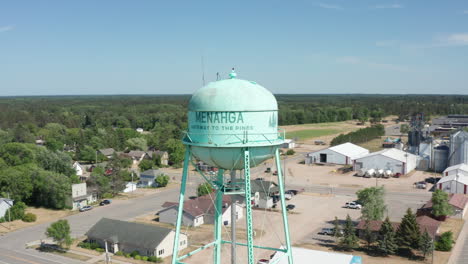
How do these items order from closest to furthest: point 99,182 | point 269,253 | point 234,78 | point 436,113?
point 234,78 < point 269,253 < point 99,182 < point 436,113

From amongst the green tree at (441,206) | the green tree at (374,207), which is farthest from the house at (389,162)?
the green tree at (374,207)

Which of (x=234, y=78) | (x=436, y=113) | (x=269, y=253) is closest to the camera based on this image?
(x=234, y=78)

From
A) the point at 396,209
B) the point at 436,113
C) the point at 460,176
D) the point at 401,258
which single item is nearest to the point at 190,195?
the point at 396,209

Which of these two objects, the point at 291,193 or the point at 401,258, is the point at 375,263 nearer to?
the point at 401,258

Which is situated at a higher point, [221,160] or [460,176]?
[221,160]

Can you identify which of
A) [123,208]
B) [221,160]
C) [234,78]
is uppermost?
[234,78]

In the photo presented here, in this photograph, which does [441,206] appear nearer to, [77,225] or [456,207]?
[456,207]
